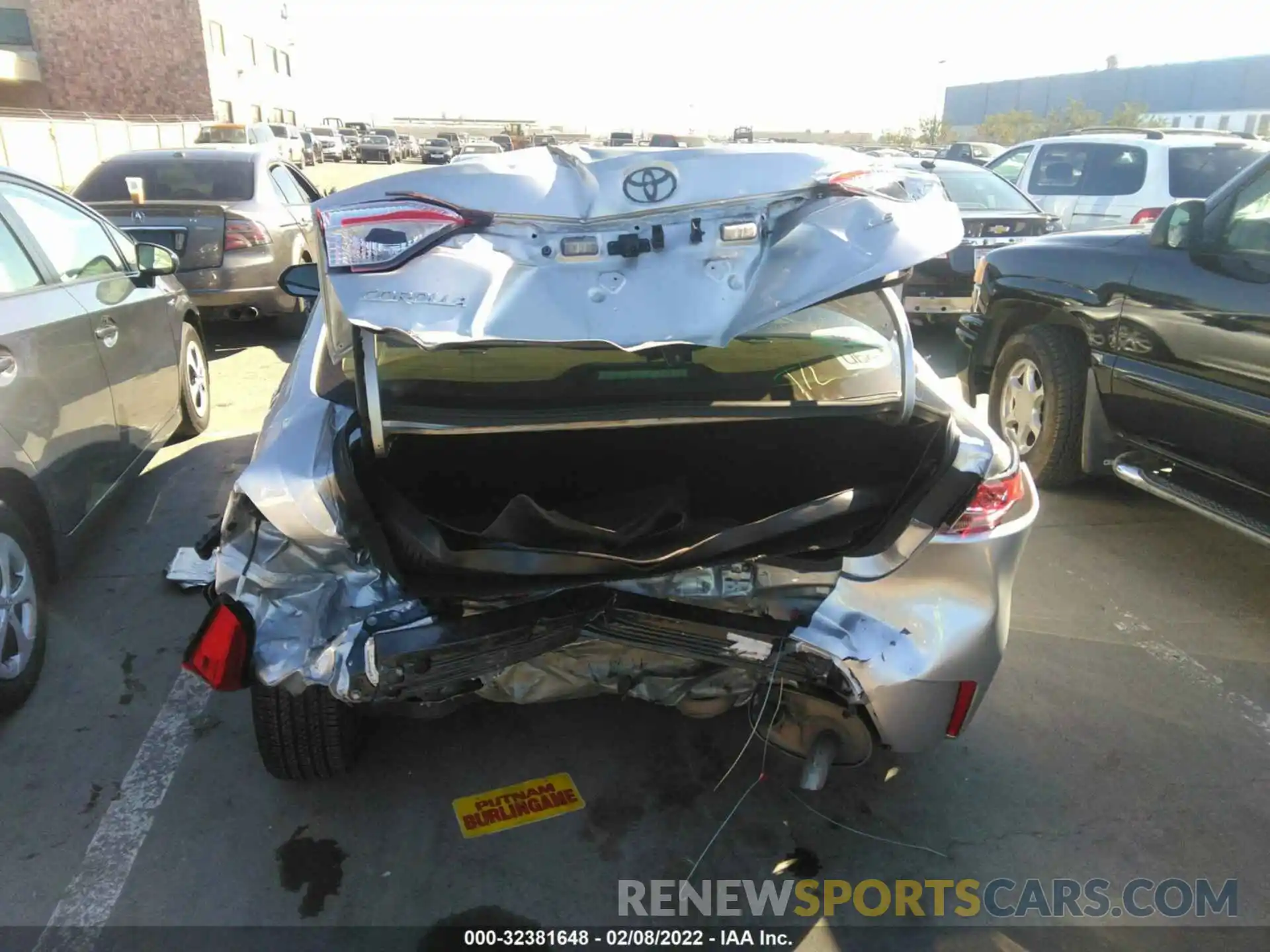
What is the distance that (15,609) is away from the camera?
3.29 meters

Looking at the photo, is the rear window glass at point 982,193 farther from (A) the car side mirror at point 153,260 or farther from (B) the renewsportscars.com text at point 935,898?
(B) the renewsportscars.com text at point 935,898

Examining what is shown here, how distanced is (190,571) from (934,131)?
1997 inches

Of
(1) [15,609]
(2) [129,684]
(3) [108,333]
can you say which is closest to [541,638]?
(2) [129,684]

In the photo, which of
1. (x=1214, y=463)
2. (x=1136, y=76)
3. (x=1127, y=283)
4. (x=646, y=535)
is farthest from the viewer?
(x=1136, y=76)

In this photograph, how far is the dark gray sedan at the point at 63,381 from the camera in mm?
3332

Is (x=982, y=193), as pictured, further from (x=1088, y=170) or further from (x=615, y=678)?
(x=615, y=678)

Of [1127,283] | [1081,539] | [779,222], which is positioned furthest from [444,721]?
[1127,283]

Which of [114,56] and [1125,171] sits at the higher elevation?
[114,56]

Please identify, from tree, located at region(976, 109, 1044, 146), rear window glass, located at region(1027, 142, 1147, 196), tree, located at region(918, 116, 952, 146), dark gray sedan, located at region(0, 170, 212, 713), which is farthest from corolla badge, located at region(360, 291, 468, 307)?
tree, located at region(918, 116, 952, 146)

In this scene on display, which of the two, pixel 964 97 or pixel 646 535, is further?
pixel 964 97

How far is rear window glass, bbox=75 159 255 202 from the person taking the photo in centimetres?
842

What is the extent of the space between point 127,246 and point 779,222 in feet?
13.6

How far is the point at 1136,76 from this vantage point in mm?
56188

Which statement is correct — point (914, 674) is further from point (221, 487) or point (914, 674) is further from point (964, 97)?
point (964, 97)
